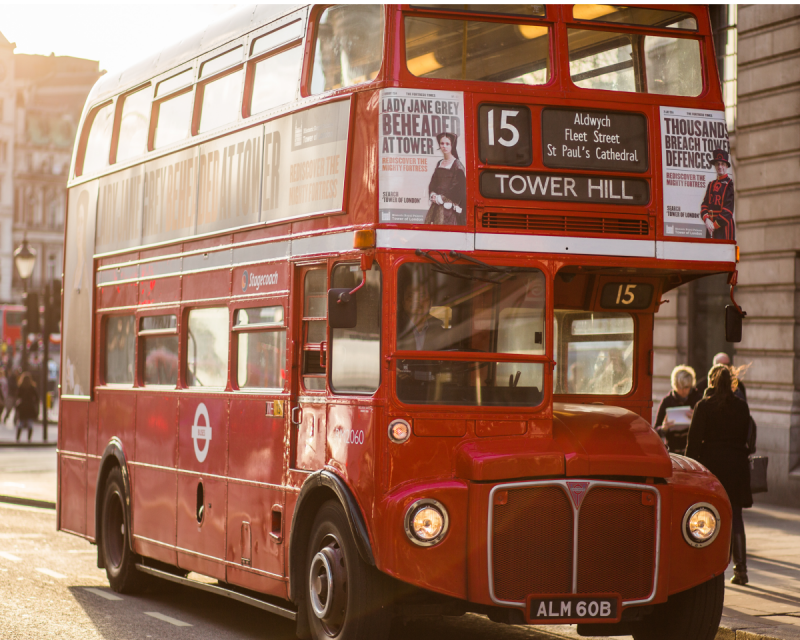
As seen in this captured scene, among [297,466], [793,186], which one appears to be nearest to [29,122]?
[793,186]

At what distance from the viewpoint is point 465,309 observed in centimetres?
757

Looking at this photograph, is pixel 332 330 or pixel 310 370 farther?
pixel 310 370

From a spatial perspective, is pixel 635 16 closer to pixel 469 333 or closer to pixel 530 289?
pixel 530 289

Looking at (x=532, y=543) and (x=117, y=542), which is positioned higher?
(x=532, y=543)

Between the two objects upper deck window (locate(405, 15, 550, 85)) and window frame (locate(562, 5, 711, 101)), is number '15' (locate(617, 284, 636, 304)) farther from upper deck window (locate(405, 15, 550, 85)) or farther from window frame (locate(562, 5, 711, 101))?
upper deck window (locate(405, 15, 550, 85))

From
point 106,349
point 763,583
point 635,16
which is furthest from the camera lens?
point 106,349

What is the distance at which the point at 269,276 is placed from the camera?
9.01 meters

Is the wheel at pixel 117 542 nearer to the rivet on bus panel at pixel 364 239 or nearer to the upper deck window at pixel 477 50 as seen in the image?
the rivet on bus panel at pixel 364 239

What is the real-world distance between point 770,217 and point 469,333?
35.3ft

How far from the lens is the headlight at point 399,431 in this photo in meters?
7.40

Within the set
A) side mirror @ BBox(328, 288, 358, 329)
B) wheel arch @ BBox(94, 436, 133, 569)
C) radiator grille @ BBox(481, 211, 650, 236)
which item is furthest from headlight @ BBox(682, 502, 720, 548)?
wheel arch @ BBox(94, 436, 133, 569)

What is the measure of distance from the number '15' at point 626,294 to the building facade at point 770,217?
8.56 m

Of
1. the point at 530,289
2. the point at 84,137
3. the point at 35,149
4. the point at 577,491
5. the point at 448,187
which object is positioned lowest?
the point at 577,491

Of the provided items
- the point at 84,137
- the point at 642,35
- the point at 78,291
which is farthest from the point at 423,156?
the point at 84,137
